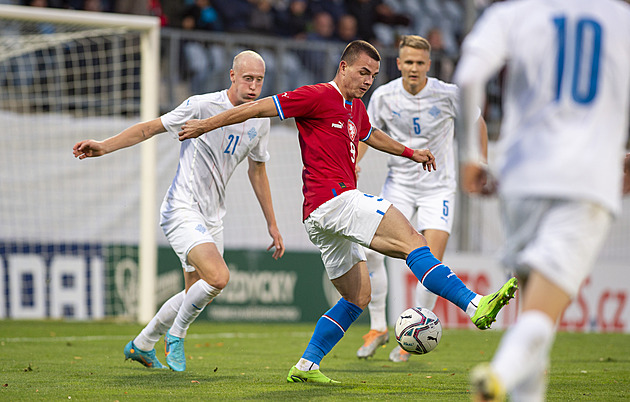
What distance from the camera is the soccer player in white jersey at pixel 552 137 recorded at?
131 inches

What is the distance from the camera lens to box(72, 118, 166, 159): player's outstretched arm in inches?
224

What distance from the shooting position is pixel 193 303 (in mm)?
6219

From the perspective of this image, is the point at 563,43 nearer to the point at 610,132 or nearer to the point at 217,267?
the point at 610,132

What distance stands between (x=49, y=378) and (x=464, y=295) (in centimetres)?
299

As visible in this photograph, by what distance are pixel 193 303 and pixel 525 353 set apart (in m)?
3.53

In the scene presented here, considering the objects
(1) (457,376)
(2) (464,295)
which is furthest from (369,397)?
(1) (457,376)

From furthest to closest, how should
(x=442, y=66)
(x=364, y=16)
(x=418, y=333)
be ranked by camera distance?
(x=364, y=16) → (x=442, y=66) → (x=418, y=333)

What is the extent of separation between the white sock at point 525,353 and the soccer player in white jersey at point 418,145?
4.41m

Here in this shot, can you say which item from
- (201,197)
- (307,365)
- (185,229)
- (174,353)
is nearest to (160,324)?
(174,353)

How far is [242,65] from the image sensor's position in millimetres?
6398

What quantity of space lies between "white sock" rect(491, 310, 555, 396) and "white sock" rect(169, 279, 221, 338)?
3.23 metres

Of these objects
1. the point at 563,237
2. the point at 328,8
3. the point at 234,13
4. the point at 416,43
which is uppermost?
the point at 328,8

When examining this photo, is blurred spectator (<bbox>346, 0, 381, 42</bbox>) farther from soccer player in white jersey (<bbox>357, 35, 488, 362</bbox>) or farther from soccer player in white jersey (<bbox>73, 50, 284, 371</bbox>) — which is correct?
soccer player in white jersey (<bbox>73, 50, 284, 371</bbox>)

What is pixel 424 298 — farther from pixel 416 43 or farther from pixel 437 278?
pixel 437 278
